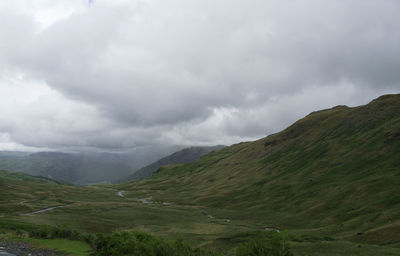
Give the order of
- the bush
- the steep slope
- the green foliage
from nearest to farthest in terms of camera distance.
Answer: the bush → the green foliage → the steep slope

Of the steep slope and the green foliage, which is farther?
the steep slope

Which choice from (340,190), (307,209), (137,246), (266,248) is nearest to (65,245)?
(137,246)

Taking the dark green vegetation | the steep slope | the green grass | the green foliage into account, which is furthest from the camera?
the steep slope

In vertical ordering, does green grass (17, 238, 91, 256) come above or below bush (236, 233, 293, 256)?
below

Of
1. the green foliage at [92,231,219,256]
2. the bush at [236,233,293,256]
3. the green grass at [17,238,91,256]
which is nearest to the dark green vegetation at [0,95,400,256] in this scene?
the bush at [236,233,293,256]

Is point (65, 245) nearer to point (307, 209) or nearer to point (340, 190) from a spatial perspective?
point (307, 209)

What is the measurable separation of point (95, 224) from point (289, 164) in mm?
142001

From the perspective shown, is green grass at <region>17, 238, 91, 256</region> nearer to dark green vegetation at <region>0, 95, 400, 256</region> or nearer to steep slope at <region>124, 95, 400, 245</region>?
dark green vegetation at <region>0, 95, 400, 256</region>

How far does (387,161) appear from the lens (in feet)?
416

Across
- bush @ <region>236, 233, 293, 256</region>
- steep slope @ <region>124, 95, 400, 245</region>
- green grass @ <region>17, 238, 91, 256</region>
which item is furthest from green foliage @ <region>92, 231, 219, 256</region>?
steep slope @ <region>124, 95, 400, 245</region>

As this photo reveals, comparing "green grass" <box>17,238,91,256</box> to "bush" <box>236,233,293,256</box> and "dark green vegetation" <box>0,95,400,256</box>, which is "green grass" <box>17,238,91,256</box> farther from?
"bush" <box>236,233,293,256</box>

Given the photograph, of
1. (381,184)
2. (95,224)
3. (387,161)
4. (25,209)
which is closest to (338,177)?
(387,161)

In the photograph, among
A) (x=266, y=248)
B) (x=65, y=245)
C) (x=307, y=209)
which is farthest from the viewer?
(x=307, y=209)

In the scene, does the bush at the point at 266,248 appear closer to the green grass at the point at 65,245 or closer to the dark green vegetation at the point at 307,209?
the dark green vegetation at the point at 307,209
